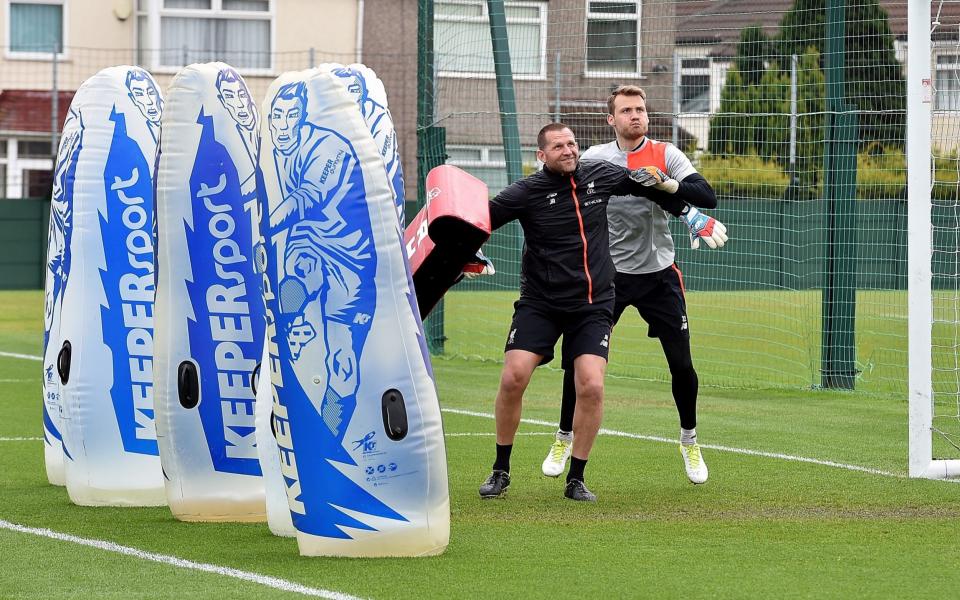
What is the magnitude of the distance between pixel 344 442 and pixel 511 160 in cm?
961

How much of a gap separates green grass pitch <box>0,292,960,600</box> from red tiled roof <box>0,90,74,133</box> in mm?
19502

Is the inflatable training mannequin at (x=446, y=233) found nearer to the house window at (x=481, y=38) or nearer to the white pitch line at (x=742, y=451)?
the white pitch line at (x=742, y=451)

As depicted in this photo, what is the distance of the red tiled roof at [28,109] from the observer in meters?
28.6

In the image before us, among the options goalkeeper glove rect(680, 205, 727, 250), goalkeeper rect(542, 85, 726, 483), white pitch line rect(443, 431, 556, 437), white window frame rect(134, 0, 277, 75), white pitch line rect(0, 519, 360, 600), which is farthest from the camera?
white window frame rect(134, 0, 277, 75)

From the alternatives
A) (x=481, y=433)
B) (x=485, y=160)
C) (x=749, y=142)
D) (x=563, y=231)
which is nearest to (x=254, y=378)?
(x=563, y=231)

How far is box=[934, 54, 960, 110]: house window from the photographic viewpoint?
30.6ft

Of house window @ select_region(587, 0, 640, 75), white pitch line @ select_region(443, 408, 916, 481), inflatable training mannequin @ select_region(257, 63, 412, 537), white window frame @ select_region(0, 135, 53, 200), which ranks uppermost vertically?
house window @ select_region(587, 0, 640, 75)

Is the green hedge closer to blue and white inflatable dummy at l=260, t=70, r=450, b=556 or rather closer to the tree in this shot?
the tree

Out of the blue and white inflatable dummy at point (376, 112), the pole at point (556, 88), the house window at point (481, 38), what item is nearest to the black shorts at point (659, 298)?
Result: the blue and white inflatable dummy at point (376, 112)

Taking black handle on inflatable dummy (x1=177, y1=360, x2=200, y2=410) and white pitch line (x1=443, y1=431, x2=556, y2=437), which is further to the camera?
white pitch line (x1=443, y1=431, x2=556, y2=437)

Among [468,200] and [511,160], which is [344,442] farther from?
[511,160]

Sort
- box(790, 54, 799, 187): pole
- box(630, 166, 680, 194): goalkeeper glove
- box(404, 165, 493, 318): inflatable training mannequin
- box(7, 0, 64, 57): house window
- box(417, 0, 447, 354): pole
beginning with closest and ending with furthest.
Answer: box(404, 165, 493, 318): inflatable training mannequin, box(630, 166, 680, 194): goalkeeper glove, box(790, 54, 799, 187): pole, box(417, 0, 447, 354): pole, box(7, 0, 64, 57): house window

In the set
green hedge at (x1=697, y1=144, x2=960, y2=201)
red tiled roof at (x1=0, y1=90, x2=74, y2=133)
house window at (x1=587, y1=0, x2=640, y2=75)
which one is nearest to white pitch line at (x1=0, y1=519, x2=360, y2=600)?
house window at (x1=587, y1=0, x2=640, y2=75)

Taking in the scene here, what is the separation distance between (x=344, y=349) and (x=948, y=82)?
538cm
